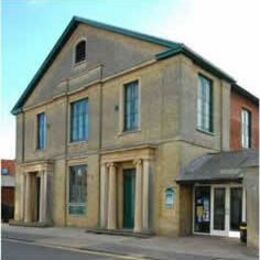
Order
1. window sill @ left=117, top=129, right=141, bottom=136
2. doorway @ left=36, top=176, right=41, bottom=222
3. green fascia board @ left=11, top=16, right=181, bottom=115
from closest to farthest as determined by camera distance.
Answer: green fascia board @ left=11, top=16, right=181, bottom=115 → window sill @ left=117, top=129, right=141, bottom=136 → doorway @ left=36, top=176, right=41, bottom=222

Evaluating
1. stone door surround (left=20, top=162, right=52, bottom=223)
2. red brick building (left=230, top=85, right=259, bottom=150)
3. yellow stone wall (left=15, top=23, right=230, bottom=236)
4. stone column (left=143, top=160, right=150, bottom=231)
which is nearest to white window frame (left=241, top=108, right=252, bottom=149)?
red brick building (left=230, top=85, right=259, bottom=150)

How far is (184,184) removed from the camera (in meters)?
19.3

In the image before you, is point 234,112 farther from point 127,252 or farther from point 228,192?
point 127,252

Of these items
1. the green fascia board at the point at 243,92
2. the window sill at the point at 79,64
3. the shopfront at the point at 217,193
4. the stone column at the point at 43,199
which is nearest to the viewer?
the shopfront at the point at 217,193

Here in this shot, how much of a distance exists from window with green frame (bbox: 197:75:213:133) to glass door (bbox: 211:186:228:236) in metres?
3.28

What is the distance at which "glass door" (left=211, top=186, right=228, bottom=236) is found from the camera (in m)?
18.7

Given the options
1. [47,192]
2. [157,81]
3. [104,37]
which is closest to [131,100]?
[157,81]

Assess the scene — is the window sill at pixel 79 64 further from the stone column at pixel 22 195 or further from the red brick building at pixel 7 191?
the red brick building at pixel 7 191

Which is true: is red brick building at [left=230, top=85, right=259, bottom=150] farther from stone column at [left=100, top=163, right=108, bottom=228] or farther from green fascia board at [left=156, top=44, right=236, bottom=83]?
stone column at [left=100, top=163, right=108, bottom=228]

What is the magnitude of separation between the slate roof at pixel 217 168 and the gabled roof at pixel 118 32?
4.10 meters

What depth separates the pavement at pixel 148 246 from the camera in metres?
13.7

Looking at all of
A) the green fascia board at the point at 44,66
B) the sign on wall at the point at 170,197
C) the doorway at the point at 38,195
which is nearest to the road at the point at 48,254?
the sign on wall at the point at 170,197

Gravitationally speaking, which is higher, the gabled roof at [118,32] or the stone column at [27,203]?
the gabled roof at [118,32]

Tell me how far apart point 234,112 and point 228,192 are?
295 inches
